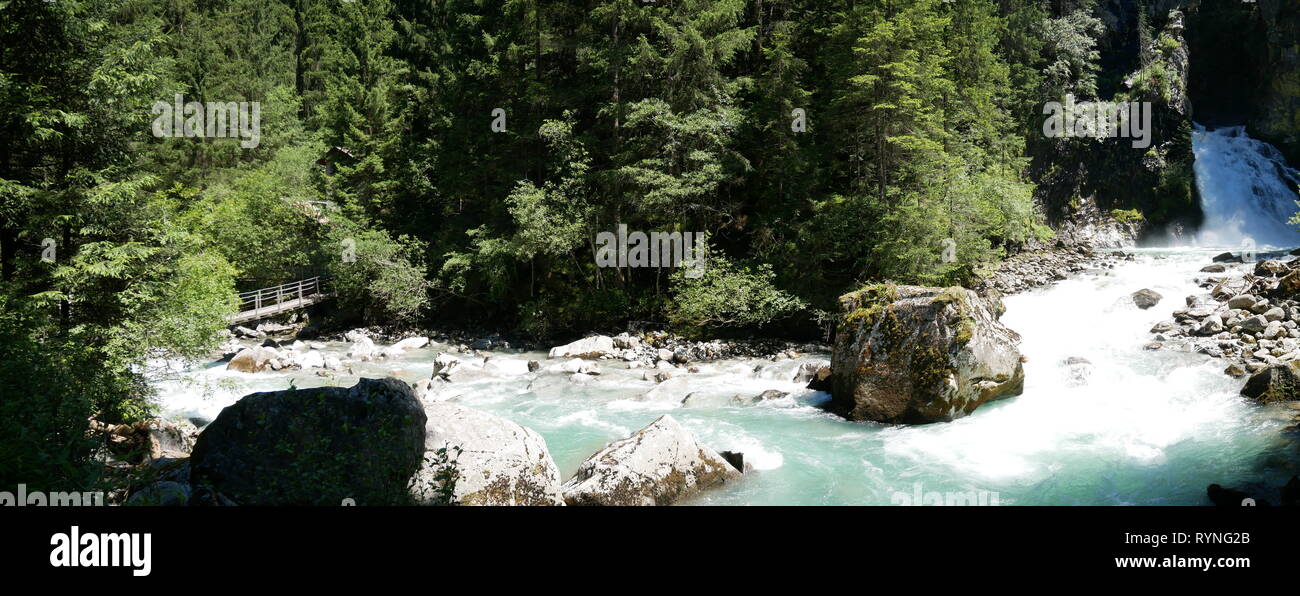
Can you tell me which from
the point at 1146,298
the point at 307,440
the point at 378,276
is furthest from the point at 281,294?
the point at 1146,298

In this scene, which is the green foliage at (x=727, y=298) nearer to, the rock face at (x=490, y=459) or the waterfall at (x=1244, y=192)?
the rock face at (x=490, y=459)

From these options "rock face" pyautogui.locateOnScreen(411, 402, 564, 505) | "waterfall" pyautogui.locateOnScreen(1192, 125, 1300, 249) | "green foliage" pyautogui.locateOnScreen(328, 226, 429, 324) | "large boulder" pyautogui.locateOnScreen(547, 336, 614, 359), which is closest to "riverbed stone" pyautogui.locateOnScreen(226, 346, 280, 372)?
"green foliage" pyautogui.locateOnScreen(328, 226, 429, 324)

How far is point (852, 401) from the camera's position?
12422mm

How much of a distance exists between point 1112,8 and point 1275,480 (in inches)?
1364

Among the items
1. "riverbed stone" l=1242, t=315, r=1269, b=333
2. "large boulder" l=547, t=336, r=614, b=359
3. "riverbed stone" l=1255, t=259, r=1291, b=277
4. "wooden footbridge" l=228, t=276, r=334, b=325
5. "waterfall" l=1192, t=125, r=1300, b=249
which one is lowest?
"large boulder" l=547, t=336, r=614, b=359

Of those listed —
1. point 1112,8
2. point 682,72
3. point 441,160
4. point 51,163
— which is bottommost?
point 51,163

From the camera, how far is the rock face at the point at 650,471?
8117mm

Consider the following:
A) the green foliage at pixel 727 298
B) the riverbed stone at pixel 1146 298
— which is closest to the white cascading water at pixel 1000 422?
the riverbed stone at pixel 1146 298

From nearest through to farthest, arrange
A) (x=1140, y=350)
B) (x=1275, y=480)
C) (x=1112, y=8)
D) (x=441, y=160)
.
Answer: (x=1275, y=480) < (x=1140, y=350) < (x=441, y=160) < (x=1112, y=8)

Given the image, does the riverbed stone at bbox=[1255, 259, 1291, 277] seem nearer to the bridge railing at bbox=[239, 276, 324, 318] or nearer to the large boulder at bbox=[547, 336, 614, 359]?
the large boulder at bbox=[547, 336, 614, 359]

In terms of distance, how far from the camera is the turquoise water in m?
8.91

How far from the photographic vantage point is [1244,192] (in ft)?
99.2
